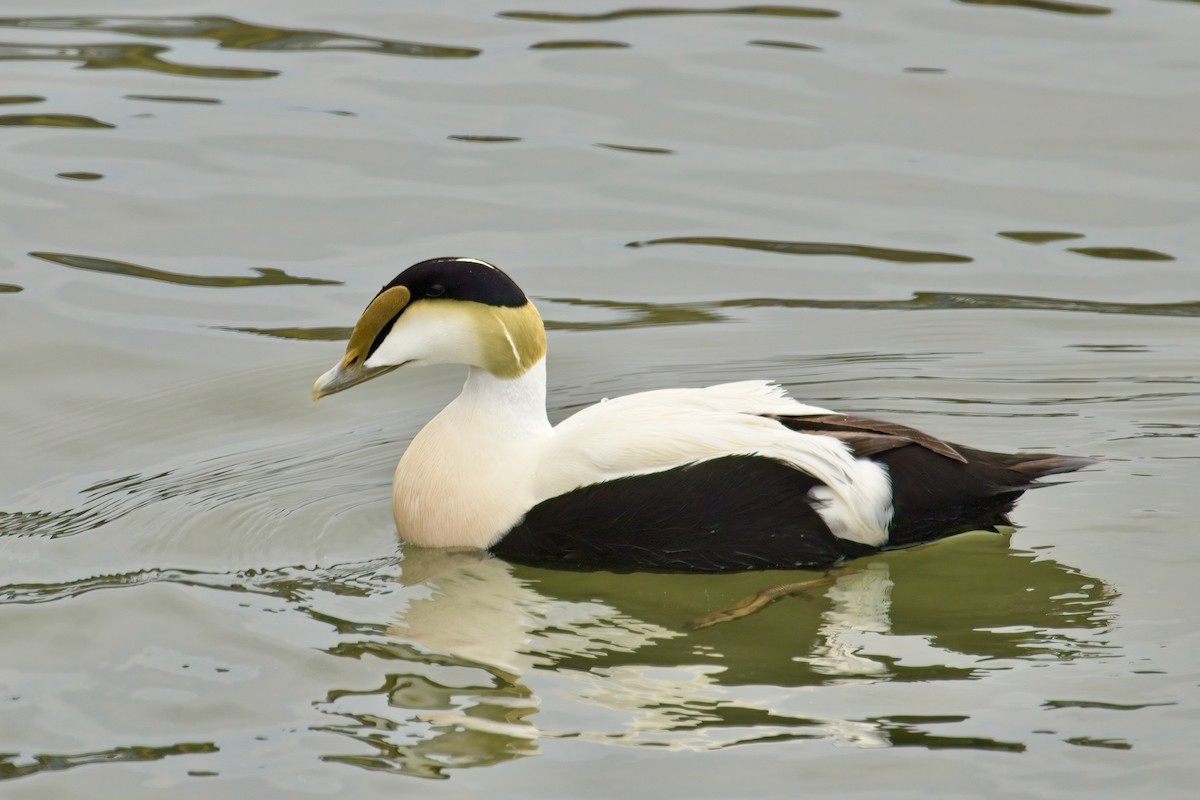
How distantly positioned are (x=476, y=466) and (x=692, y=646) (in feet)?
3.36

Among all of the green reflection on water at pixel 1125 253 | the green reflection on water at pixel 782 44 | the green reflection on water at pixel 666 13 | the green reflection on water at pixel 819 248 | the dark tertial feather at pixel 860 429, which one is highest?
the green reflection on water at pixel 666 13

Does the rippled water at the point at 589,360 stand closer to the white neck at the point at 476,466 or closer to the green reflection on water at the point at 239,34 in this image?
the green reflection on water at the point at 239,34

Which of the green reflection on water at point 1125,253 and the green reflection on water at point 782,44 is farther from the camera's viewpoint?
the green reflection on water at point 782,44

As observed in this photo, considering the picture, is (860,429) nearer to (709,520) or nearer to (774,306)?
(709,520)

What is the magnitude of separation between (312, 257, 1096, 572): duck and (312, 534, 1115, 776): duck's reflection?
0.34ft

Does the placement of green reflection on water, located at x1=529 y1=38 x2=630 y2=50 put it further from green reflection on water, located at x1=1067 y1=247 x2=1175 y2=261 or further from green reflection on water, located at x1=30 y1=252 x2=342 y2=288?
green reflection on water, located at x1=1067 y1=247 x2=1175 y2=261

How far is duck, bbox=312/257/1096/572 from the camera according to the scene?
17.4 feet

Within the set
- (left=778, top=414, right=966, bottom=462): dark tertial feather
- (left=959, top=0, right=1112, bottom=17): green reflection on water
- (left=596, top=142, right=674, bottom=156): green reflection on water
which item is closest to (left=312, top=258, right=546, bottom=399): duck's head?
(left=778, top=414, right=966, bottom=462): dark tertial feather

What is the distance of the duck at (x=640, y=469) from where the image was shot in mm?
5297

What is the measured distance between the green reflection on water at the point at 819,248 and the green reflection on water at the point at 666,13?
2886 millimetres

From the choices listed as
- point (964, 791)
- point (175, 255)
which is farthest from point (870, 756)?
point (175, 255)

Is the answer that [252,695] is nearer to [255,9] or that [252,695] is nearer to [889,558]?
[889,558]

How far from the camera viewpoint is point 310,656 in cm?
479

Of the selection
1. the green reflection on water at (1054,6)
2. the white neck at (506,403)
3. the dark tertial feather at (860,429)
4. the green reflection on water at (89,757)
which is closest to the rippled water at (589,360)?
the green reflection on water at (89,757)
